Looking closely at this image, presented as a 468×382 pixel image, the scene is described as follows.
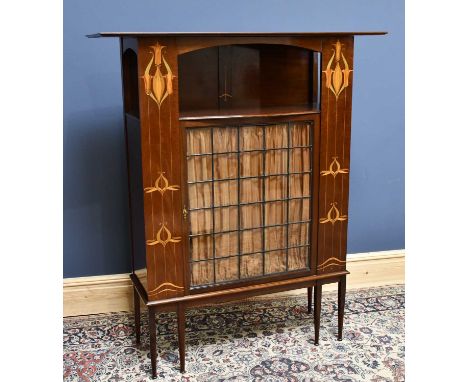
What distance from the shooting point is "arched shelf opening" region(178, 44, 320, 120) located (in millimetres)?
2449

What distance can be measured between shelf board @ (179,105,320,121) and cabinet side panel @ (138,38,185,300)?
90 mm

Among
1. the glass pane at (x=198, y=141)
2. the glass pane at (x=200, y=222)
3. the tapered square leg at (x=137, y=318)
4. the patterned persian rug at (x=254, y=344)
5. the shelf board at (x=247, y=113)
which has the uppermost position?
the shelf board at (x=247, y=113)

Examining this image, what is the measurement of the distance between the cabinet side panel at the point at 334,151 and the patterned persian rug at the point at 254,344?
38cm

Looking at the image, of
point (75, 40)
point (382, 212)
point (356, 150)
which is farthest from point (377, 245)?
point (75, 40)

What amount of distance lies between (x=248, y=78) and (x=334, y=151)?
0.52 meters

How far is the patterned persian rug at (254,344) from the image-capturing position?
2355 mm

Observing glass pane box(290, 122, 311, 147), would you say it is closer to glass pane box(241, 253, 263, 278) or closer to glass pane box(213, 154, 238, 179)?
glass pane box(213, 154, 238, 179)

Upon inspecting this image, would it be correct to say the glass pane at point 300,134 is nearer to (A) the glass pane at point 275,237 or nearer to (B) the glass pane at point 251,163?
(B) the glass pane at point 251,163

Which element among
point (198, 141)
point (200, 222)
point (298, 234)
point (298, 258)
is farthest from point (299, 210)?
point (198, 141)

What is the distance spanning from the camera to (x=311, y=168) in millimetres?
2354

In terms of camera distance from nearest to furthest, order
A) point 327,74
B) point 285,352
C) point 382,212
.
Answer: point 327,74
point 285,352
point 382,212

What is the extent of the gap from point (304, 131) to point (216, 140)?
0.38 metres

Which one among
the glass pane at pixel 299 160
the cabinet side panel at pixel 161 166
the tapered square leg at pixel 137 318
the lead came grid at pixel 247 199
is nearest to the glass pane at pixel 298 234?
the lead came grid at pixel 247 199

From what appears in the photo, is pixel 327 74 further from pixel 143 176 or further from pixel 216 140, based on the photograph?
pixel 143 176
